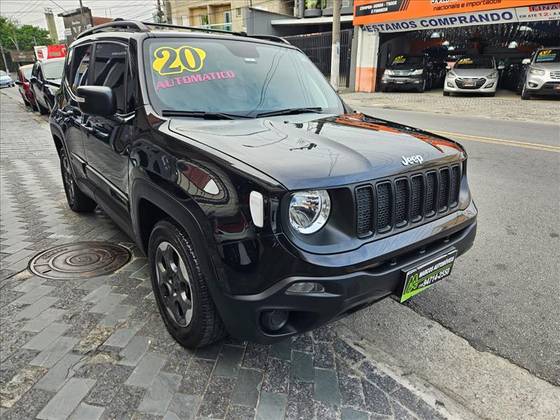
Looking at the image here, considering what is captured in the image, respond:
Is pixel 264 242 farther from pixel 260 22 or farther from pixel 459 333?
pixel 260 22

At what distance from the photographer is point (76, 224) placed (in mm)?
Result: 4512

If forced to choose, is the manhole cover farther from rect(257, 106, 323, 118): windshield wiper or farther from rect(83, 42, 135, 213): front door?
rect(257, 106, 323, 118): windshield wiper

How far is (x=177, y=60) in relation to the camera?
9.30 ft

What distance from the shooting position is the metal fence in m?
23.4

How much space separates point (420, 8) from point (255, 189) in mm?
20823

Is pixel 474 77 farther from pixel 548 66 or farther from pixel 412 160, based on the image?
pixel 412 160

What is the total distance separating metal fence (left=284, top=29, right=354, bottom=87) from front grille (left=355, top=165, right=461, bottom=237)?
22313 mm

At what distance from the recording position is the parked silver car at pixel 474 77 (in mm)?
16641

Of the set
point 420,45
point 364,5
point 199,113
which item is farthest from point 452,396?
point 420,45

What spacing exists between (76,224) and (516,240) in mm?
4555

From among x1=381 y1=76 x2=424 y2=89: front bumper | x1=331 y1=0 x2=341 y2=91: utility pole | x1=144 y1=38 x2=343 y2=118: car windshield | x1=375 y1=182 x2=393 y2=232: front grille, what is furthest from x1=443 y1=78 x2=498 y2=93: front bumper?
x1=375 y1=182 x2=393 y2=232: front grille

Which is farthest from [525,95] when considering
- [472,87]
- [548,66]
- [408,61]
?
[408,61]

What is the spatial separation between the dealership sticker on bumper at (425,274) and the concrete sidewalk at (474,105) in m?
11.4

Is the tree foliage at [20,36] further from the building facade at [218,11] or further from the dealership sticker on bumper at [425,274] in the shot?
the dealership sticker on bumper at [425,274]
